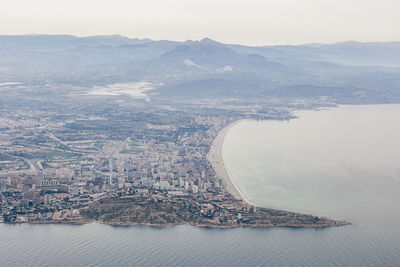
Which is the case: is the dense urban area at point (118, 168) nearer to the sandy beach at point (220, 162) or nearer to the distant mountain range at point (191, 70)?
the sandy beach at point (220, 162)

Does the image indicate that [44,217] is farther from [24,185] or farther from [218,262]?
[218,262]

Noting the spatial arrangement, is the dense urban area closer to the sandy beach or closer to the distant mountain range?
the sandy beach

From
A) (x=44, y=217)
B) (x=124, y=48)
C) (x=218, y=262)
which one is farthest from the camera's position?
→ (x=124, y=48)

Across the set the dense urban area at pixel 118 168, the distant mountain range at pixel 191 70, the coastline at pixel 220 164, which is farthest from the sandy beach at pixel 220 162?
the distant mountain range at pixel 191 70

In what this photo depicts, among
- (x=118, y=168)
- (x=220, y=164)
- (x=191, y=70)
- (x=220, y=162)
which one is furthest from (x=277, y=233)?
(x=191, y=70)

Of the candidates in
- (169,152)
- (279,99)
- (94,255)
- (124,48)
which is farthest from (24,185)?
(124,48)
